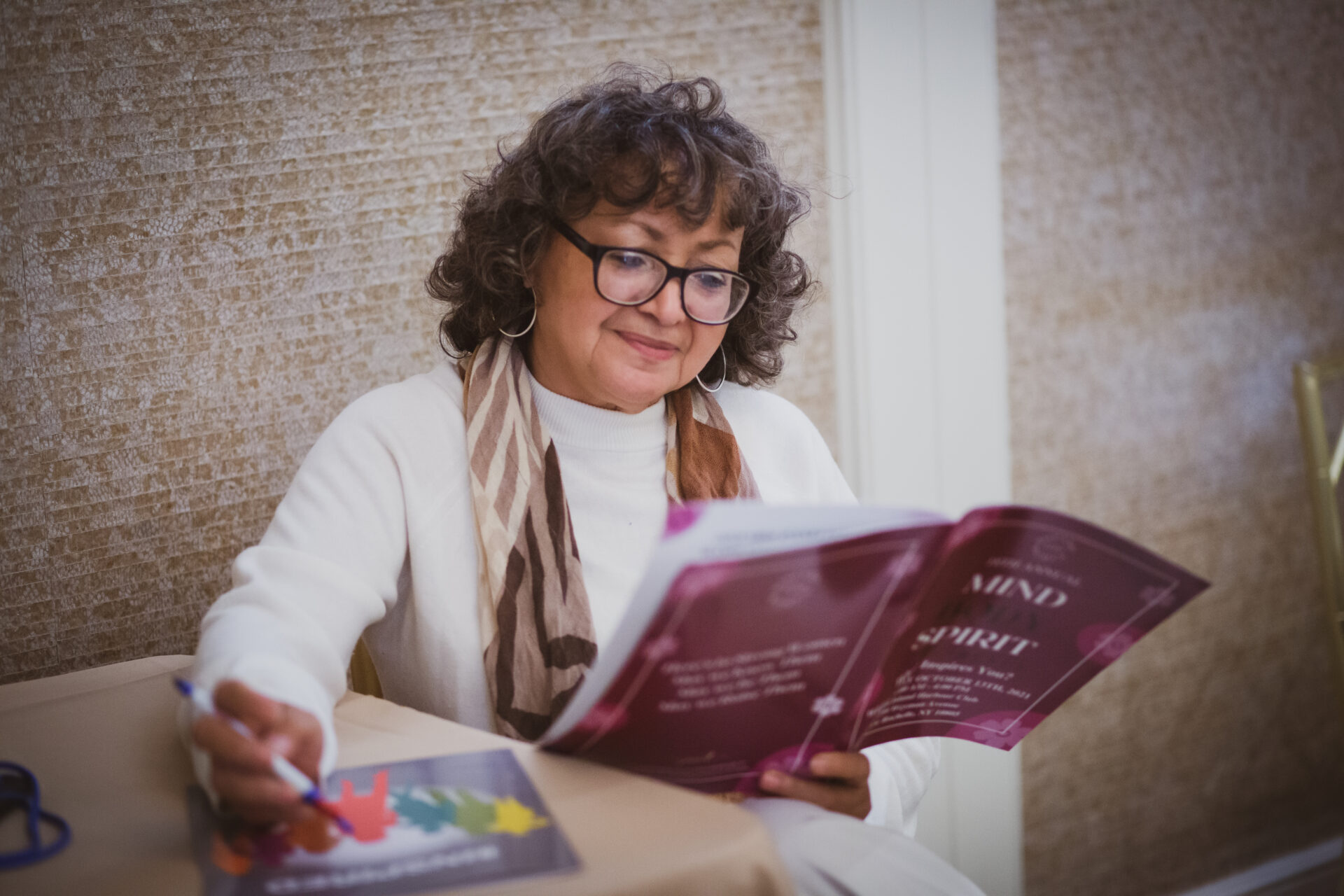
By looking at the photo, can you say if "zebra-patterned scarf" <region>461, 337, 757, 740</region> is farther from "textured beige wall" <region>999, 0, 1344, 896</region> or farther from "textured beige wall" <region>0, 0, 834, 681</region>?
"textured beige wall" <region>999, 0, 1344, 896</region>

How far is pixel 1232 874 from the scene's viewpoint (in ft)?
6.98

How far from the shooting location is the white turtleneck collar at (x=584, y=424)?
Answer: 47.7 inches

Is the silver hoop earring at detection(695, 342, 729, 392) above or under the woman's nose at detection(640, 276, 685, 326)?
under

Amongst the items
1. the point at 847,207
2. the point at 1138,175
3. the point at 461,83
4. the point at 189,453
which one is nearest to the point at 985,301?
the point at 847,207

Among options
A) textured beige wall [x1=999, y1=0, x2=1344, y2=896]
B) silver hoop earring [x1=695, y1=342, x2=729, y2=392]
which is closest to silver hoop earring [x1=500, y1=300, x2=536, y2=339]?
silver hoop earring [x1=695, y1=342, x2=729, y2=392]

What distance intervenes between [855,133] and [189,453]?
1.08m

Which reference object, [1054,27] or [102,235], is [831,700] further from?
[1054,27]

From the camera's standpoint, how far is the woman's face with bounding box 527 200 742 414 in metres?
1.12

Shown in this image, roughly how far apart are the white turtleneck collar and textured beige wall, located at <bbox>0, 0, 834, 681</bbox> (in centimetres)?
28

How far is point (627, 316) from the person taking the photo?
3.76ft

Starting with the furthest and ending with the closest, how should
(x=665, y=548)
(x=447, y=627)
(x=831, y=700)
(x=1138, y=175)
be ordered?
(x=1138, y=175) < (x=447, y=627) < (x=831, y=700) < (x=665, y=548)

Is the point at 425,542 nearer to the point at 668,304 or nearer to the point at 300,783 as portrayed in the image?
the point at 668,304

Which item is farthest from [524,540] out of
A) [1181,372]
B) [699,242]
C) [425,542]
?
[1181,372]

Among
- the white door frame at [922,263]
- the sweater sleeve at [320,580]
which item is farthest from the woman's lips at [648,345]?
the white door frame at [922,263]
